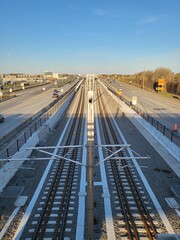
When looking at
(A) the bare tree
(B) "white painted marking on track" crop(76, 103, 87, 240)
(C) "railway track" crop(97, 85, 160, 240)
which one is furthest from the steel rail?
(A) the bare tree

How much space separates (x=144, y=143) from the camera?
24172mm

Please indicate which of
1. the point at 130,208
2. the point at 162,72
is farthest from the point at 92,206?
the point at 162,72

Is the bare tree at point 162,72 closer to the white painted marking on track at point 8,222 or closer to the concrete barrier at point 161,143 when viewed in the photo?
the concrete barrier at point 161,143

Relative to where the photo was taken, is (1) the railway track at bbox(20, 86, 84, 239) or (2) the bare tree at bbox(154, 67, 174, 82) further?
(2) the bare tree at bbox(154, 67, 174, 82)

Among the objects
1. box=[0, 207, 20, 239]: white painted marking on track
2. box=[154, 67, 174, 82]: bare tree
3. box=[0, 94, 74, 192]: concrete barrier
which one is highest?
box=[154, 67, 174, 82]: bare tree

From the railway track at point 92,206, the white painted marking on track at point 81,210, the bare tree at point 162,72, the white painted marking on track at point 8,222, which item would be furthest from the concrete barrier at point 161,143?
the bare tree at point 162,72

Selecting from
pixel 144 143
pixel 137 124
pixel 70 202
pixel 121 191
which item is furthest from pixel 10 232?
pixel 137 124

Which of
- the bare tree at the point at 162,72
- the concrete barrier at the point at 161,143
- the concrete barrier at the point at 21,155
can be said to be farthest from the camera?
the bare tree at the point at 162,72

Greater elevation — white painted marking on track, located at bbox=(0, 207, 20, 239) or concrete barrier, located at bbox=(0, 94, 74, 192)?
concrete barrier, located at bbox=(0, 94, 74, 192)

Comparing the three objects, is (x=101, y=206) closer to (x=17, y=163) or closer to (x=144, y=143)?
(x=17, y=163)

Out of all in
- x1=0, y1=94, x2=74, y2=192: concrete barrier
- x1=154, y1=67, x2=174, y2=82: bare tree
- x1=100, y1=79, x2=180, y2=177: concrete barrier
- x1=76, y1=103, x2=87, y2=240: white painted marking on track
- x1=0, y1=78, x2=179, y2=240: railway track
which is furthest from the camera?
x1=154, y1=67, x2=174, y2=82: bare tree

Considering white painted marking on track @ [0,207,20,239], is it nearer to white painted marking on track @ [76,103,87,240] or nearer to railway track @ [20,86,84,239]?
railway track @ [20,86,84,239]

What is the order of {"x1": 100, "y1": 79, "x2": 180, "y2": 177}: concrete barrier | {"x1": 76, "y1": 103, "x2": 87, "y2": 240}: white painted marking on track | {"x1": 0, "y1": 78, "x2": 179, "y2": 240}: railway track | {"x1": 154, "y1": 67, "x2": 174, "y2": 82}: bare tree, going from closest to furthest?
{"x1": 0, "y1": 78, "x2": 179, "y2": 240}: railway track, {"x1": 76, "y1": 103, "x2": 87, "y2": 240}: white painted marking on track, {"x1": 100, "y1": 79, "x2": 180, "y2": 177}: concrete barrier, {"x1": 154, "y1": 67, "x2": 174, "y2": 82}: bare tree

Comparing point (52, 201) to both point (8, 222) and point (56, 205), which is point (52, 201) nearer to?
point (56, 205)
